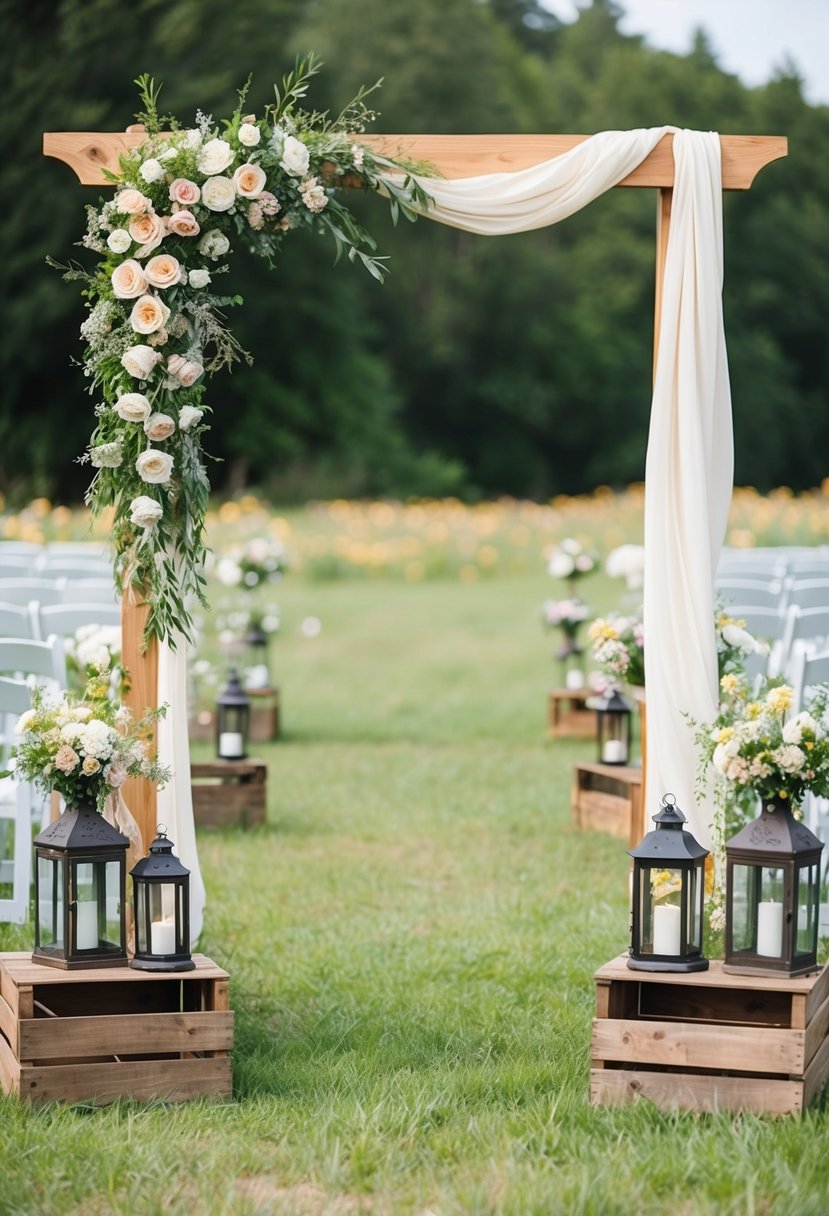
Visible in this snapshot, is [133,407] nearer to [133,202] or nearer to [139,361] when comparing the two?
[139,361]

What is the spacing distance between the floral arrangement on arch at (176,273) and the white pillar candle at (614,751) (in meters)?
3.18

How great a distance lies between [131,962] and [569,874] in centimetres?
293

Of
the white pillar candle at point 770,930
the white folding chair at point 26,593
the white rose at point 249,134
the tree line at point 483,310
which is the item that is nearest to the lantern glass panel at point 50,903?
the white pillar candle at point 770,930

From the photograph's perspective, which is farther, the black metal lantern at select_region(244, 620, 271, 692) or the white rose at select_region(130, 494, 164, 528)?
the black metal lantern at select_region(244, 620, 271, 692)

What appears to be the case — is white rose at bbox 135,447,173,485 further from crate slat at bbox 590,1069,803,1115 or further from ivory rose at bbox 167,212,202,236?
crate slat at bbox 590,1069,803,1115

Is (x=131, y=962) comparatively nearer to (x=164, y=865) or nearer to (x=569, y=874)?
(x=164, y=865)

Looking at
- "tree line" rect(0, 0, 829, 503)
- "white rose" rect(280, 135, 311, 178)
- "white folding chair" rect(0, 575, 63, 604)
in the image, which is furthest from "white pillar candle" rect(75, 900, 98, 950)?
"tree line" rect(0, 0, 829, 503)

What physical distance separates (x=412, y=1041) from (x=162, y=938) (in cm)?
87

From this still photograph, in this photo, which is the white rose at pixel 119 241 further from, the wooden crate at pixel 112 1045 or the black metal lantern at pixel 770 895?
the black metal lantern at pixel 770 895

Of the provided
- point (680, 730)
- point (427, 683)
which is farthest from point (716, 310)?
point (427, 683)

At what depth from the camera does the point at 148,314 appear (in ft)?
14.8

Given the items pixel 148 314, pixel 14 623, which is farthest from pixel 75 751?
pixel 14 623

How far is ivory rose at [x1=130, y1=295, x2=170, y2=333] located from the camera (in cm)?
449

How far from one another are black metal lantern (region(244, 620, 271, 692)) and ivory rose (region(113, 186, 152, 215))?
5545 millimetres
